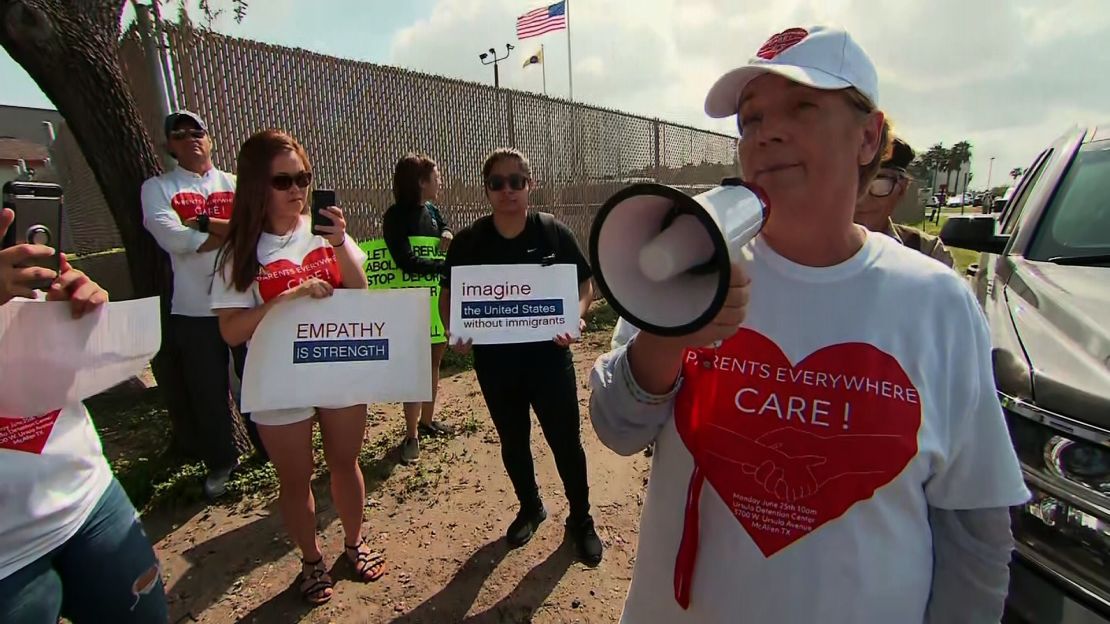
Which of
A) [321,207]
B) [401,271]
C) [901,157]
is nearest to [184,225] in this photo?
[401,271]

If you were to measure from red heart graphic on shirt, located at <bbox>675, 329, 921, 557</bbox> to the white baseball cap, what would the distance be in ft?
1.68

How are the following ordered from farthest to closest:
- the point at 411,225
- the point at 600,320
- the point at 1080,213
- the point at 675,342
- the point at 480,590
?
the point at 600,320 < the point at 411,225 < the point at 480,590 < the point at 1080,213 < the point at 675,342

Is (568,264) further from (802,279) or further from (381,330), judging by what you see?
(802,279)

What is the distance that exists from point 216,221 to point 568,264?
2.24m

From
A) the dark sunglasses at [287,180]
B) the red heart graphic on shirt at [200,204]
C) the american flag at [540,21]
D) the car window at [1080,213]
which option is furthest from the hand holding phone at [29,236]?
the american flag at [540,21]

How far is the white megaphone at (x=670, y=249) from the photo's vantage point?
0.85 metres

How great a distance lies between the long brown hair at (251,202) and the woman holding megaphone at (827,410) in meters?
1.93

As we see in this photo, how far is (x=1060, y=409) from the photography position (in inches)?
65.0

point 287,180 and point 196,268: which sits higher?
point 287,180

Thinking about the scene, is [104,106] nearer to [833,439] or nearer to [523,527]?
[523,527]

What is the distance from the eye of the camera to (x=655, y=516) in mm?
1308

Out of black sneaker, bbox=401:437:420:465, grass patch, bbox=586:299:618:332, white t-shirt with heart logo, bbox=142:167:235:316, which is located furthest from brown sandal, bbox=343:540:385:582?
grass patch, bbox=586:299:618:332

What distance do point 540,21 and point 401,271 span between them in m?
16.1

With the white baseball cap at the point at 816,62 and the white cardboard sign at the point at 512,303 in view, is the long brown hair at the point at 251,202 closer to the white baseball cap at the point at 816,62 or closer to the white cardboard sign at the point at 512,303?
the white cardboard sign at the point at 512,303
